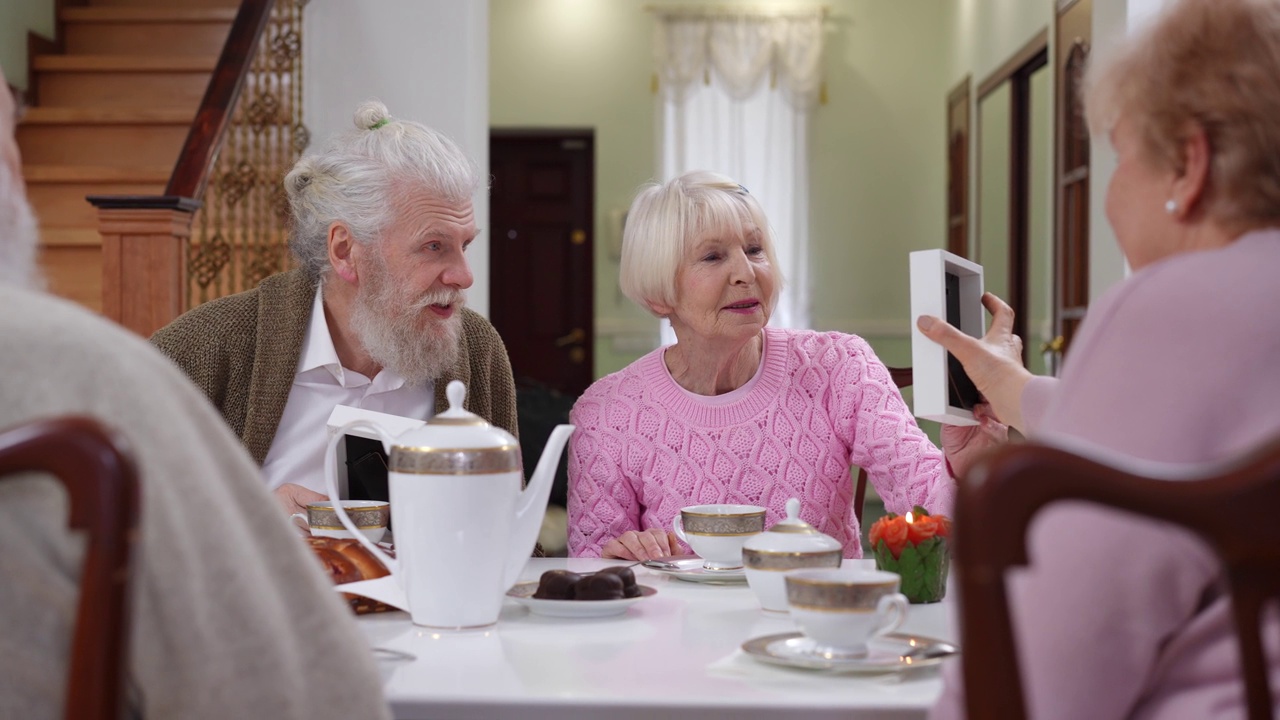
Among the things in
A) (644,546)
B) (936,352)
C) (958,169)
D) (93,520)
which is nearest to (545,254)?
(958,169)

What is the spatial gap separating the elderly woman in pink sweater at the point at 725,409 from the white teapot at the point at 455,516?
36.1 inches

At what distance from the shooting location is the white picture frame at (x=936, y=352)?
171 cm

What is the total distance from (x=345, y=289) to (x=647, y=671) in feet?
4.71

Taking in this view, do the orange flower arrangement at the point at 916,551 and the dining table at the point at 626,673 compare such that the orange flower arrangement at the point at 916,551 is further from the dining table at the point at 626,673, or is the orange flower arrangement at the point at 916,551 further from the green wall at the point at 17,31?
the green wall at the point at 17,31

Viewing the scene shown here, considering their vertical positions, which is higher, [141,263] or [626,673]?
[141,263]

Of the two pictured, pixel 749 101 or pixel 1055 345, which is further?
pixel 749 101

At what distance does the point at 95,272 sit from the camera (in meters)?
5.06

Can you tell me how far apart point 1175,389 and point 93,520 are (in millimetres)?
711

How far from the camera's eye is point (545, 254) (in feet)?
29.6

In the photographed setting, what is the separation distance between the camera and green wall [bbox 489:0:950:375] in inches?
346

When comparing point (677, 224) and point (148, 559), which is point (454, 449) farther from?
point (677, 224)

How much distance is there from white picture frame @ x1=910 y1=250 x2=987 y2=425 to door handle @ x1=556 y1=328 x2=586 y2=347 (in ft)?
23.6

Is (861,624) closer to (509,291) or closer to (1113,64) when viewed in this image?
(1113,64)

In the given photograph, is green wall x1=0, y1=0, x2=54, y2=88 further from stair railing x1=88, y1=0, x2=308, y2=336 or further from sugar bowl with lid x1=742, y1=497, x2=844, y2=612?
sugar bowl with lid x1=742, y1=497, x2=844, y2=612
